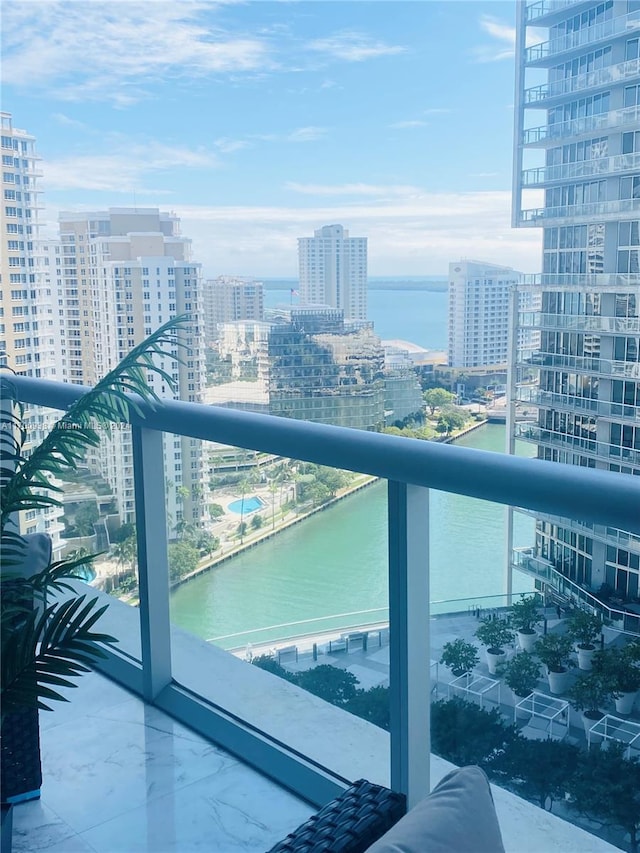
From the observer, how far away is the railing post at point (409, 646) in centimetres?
158

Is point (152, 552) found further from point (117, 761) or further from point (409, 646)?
point (409, 646)

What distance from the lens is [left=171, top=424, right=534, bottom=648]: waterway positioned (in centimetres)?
156

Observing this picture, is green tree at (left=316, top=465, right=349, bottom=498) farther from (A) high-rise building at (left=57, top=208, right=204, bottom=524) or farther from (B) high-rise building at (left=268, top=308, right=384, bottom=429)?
(A) high-rise building at (left=57, top=208, right=204, bottom=524)

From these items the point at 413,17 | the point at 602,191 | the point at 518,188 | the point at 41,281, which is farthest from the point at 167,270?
the point at 413,17

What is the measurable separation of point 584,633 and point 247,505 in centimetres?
119

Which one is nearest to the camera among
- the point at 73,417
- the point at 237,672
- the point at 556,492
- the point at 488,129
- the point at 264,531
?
the point at 556,492

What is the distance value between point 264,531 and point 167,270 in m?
7.51

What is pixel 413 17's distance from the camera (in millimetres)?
13750

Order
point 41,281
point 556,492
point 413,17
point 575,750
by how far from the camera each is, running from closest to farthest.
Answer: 1. point 556,492
2. point 575,750
3. point 41,281
4. point 413,17

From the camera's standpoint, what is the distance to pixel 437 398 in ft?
19.9

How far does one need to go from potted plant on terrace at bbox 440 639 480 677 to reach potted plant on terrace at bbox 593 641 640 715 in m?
0.24

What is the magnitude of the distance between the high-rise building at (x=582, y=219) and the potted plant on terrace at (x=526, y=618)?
10.6 ft

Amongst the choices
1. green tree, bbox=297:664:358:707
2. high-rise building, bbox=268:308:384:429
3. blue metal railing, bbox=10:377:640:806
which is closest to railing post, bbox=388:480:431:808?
blue metal railing, bbox=10:377:640:806

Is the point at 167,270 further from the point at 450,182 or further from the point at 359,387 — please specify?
the point at 450,182
